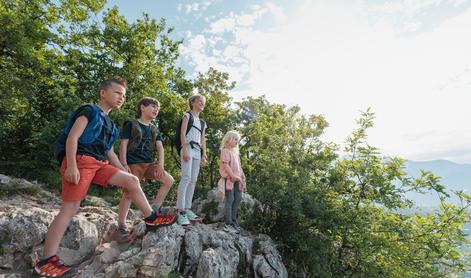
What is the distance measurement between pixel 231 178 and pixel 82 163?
3.20 m

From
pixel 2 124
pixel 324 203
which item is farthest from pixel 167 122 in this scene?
pixel 324 203

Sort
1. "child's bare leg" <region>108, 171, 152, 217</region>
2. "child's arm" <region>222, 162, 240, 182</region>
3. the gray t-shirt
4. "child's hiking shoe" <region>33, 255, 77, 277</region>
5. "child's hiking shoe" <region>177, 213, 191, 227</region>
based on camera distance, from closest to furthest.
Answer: "child's hiking shoe" <region>33, 255, 77, 277</region>
"child's bare leg" <region>108, 171, 152, 217</region>
"child's hiking shoe" <region>177, 213, 191, 227</region>
the gray t-shirt
"child's arm" <region>222, 162, 240, 182</region>

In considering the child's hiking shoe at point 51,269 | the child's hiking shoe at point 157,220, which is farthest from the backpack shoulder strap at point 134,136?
A: the child's hiking shoe at point 51,269

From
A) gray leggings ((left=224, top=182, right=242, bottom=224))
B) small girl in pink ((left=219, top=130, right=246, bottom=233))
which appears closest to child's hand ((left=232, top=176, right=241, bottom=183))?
small girl in pink ((left=219, top=130, right=246, bottom=233))

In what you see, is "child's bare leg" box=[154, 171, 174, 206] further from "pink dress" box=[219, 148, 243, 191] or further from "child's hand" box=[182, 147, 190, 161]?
"pink dress" box=[219, 148, 243, 191]

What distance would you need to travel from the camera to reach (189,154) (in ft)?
17.3

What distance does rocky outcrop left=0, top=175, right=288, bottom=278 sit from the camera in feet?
11.8

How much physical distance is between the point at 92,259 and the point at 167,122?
1155 cm

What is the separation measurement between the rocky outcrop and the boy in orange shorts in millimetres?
557

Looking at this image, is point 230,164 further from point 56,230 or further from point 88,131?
point 56,230

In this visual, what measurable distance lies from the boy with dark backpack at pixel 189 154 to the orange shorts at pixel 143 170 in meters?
0.65

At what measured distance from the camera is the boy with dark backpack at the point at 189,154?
5188 mm

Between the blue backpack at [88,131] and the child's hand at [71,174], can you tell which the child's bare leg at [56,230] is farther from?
the blue backpack at [88,131]

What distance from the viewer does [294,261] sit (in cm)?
712
